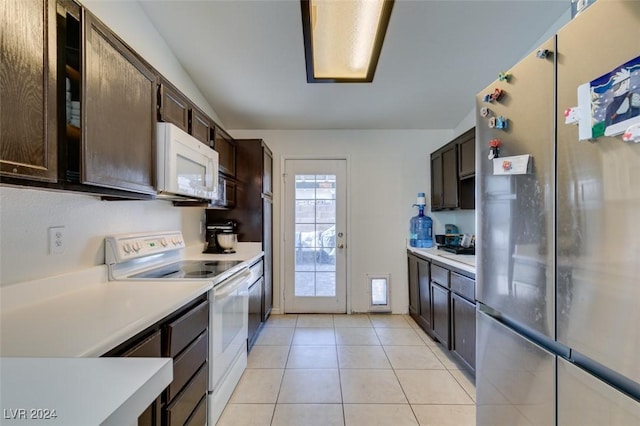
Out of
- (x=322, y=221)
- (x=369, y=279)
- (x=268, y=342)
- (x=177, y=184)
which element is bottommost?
(x=268, y=342)

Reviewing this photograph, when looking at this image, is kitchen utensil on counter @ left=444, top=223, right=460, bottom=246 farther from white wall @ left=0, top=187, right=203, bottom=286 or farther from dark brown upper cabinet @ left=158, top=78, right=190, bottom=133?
white wall @ left=0, top=187, right=203, bottom=286

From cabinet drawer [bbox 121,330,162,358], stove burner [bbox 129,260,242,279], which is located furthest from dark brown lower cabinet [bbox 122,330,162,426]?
stove burner [bbox 129,260,242,279]

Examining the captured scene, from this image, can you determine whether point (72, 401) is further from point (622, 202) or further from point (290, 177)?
point (290, 177)

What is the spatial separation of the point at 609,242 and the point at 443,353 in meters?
2.21

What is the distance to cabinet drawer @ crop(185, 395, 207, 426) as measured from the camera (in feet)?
4.75

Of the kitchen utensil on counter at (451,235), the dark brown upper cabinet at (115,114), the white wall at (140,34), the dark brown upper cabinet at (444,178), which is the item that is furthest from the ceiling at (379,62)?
the kitchen utensil on counter at (451,235)

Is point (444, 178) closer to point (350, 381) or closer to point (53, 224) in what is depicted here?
point (350, 381)

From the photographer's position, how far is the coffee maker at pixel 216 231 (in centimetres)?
297

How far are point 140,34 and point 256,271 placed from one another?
2.14 meters

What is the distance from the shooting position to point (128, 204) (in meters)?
1.93

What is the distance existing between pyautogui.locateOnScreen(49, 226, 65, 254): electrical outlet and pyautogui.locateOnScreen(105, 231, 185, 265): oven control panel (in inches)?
10.7

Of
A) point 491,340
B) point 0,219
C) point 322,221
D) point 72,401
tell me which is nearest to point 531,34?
point 491,340

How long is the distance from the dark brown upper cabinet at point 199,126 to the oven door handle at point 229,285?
1.11 meters

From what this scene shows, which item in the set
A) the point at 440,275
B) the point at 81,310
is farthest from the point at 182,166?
the point at 440,275
